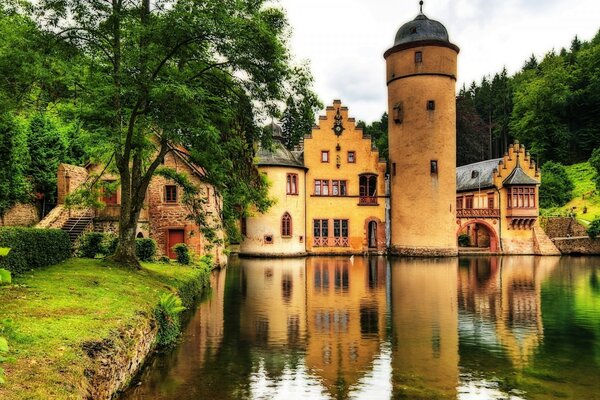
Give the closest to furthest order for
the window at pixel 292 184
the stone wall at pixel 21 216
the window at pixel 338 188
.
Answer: the stone wall at pixel 21 216
the window at pixel 292 184
the window at pixel 338 188

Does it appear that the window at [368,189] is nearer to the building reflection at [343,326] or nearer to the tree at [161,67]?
the building reflection at [343,326]

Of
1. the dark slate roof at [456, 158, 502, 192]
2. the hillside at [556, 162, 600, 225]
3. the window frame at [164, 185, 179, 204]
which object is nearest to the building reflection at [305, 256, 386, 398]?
the window frame at [164, 185, 179, 204]

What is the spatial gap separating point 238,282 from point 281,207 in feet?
57.9

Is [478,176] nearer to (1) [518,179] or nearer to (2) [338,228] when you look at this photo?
(1) [518,179]

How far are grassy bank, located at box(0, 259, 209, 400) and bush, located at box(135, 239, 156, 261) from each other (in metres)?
4.94

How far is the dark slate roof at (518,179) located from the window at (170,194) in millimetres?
30766

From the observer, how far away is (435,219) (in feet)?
133

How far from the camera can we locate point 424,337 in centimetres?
1320

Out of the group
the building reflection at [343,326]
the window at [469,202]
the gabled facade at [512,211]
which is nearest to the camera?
the building reflection at [343,326]

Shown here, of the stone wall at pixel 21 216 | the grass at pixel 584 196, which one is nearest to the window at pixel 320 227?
the stone wall at pixel 21 216

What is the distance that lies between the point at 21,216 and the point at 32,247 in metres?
19.1

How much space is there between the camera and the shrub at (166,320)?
12.0 metres

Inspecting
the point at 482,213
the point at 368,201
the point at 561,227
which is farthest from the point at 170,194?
the point at 561,227

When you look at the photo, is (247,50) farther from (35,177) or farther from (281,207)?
(281,207)
